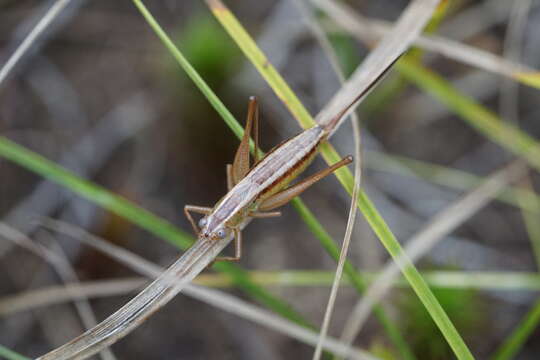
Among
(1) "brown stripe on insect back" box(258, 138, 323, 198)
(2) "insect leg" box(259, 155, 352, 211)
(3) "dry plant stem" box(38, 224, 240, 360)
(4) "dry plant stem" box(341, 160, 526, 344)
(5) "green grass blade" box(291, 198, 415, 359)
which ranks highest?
(1) "brown stripe on insect back" box(258, 138, 323, 198)

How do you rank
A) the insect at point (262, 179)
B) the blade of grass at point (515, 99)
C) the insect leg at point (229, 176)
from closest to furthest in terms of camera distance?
the insect at point (262, 179) < the insect leg at point (229, 176) < the blade of grass at point (515, 99)

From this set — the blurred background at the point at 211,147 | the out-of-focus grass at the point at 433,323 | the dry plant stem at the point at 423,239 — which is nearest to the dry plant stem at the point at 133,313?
the dry plant stem at the point at 423,239

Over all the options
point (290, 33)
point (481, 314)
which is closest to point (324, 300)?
point (481, 314)

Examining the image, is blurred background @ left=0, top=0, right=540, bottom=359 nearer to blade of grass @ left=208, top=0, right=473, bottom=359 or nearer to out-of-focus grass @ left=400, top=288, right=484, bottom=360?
out-of-focus grass @ left=400, top=288, right=484, bottom=360

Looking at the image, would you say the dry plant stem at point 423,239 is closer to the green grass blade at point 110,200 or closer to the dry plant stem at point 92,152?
the green grass blade at point 110,200

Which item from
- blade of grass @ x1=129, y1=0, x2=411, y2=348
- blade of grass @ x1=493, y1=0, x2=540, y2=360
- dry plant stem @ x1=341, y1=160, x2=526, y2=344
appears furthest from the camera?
blade of grass @ x1=493, y1=0, x2=540, y2=360

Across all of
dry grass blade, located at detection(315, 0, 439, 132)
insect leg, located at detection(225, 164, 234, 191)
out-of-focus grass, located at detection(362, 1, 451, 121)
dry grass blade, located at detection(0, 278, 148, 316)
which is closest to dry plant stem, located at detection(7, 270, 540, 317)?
dry grass blade, located at detection(0, 278, 148, 316)
